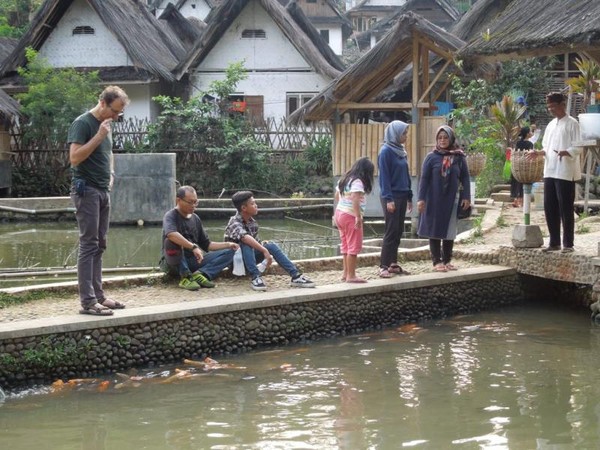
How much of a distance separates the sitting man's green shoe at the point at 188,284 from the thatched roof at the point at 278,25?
67.3ft

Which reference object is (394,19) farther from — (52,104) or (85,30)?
(52,104)

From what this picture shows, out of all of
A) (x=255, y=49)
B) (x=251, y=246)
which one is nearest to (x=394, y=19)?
(x=255, y=49)

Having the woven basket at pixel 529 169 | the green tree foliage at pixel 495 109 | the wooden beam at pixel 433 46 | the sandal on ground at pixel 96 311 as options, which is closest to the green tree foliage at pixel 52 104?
the green tree foliage at pixel 495 109

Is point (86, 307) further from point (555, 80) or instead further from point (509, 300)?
point (555, 80)

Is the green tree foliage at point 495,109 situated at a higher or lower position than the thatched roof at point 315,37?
lower

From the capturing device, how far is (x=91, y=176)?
894cm

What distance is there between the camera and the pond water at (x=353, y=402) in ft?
23.7

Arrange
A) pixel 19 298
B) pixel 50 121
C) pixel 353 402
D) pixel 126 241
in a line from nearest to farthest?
pixel 353 402, pixel 19 298, pixel 126 241, pixel 50 121

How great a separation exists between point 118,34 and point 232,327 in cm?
2160

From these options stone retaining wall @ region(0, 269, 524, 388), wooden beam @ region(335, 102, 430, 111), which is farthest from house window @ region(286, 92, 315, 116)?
stone retaining wall @ region(0, 269, 524, 388)

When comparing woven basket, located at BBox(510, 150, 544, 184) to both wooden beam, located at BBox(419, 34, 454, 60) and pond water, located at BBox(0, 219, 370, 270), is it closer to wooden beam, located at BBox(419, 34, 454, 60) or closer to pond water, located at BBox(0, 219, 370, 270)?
pond water, located at BBox(0, 219, 370, 270)

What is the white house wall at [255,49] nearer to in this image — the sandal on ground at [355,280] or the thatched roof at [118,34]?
the thatched roof at [118,34]

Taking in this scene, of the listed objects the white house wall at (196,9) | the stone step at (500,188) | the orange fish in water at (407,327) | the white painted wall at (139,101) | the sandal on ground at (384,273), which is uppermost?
the white house wall at (196,9)

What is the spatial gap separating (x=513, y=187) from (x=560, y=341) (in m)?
8.42
